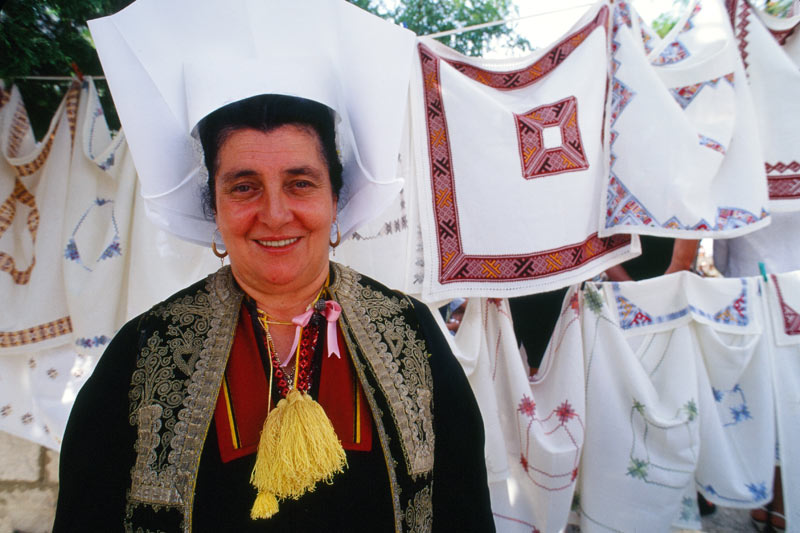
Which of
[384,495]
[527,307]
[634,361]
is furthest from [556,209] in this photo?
[384,495]

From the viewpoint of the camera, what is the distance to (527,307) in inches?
88.1

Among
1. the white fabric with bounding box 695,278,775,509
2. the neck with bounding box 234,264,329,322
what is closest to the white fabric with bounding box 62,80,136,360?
the neck with bounding box 234,264,329,322

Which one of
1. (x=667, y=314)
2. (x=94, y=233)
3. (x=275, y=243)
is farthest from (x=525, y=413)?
(x=94, y=233)

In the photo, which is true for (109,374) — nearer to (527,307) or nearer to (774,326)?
(527,307)

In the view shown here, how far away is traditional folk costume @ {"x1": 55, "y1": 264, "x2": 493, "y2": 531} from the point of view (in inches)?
39.6

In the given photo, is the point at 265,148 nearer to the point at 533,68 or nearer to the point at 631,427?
the point at 533,68

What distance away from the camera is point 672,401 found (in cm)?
200

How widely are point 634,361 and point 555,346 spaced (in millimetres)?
340

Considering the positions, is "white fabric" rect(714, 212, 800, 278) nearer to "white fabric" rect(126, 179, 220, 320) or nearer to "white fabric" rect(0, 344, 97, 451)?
"white fabric" rect(126, 179, 220, 320)

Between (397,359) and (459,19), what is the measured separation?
11.2ft

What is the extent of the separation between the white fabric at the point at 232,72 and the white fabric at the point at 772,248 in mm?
2041

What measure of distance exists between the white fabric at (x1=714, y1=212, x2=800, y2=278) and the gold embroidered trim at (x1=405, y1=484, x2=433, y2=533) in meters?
2.12

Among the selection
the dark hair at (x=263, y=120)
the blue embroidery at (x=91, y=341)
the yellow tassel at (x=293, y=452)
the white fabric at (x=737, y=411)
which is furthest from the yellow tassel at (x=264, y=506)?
the white fabric at (x=737, y=411)

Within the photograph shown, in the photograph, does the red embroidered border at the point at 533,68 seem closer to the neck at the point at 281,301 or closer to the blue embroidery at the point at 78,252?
the neck at the point at 281,301
